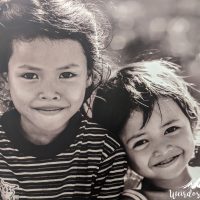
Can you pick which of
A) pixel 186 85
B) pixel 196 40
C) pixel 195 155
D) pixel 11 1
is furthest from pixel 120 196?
pixel 11 1

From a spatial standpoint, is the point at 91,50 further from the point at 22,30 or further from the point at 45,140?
the point at 45,140

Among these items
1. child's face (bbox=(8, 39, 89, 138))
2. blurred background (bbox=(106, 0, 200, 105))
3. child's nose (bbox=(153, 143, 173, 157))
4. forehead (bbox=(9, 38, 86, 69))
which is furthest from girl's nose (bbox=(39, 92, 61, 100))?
child's nose (bbox=(153, 143, 173, 157))

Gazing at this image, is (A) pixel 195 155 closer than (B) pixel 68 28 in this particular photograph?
No

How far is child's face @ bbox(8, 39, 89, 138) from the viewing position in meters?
1.74

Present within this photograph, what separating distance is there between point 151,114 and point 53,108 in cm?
44

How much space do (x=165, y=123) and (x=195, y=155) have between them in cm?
22

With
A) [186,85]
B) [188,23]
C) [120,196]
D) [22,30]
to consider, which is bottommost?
[120,196]

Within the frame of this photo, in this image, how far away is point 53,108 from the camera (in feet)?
5.85

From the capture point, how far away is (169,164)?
1845 millimetres

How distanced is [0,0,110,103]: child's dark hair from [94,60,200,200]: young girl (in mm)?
125

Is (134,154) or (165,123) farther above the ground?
(165,123)

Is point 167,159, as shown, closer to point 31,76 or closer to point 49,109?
point 49,109

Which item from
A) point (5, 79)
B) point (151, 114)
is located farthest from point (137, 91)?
point (5, 79)

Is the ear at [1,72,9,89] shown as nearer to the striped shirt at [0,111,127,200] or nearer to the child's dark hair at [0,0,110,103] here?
the child's dark hair at [0,0,110,103]
